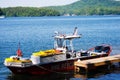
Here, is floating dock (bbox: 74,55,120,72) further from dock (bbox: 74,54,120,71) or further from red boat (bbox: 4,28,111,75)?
red boat (bbox: 4,28,111,75)

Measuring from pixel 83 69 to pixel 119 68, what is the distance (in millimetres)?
4644

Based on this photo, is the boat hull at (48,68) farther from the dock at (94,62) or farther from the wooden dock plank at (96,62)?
the wooden dock plank at (96,62)

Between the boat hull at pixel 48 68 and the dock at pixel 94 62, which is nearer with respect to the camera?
the boat hull at pixel 48 68

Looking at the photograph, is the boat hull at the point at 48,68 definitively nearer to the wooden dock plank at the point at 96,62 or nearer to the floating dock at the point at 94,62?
the floating dock at the point at 94,62

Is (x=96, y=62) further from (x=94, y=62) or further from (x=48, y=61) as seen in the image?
(x=48, y=61)

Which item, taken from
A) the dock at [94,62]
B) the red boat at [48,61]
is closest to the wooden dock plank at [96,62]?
the dock at [94,62]

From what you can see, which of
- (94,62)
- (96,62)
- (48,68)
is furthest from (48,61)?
(96,62)

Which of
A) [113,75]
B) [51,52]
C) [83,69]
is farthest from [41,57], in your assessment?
[113,75]

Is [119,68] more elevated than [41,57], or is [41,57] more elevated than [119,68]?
[41,57]

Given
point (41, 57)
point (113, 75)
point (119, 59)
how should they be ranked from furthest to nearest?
point (119, 59)
point (113, 75)
point (41, 57)

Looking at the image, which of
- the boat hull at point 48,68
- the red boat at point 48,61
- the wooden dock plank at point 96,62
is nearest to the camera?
the red boat at point 48,61

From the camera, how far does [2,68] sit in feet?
120

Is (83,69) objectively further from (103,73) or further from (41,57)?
(41,57)

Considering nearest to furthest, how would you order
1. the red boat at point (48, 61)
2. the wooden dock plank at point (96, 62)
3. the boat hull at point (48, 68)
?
the red boat at point (48, 61), the boat hull at point (48, 68), the wooden dock plank at point (96, 62)
